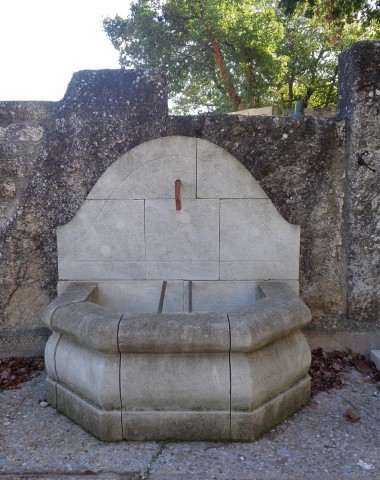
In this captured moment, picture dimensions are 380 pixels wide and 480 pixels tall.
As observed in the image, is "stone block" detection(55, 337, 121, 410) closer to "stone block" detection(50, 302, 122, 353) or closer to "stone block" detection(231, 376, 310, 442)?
"stone block" detection(50, 302, 122, 353)

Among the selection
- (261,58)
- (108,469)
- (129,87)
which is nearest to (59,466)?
(108,469)

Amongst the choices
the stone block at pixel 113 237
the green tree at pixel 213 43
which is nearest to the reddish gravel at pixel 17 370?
the stone block at pixel 113 237

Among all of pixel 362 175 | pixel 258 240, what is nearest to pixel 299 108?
pixel 362 175

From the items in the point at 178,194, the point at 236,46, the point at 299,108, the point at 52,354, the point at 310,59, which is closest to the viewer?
the point at 52,354

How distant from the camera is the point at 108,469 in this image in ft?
7.10

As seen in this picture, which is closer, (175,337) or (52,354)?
A: (175,337)

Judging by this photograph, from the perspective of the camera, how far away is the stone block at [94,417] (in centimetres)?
238

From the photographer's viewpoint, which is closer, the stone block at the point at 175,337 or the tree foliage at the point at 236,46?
the stone block at the point at 175,337

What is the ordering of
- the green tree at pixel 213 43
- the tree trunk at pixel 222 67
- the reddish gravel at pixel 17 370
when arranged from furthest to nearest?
1. the tree trunk at pixel 222 67
2. the green tree at pixel 213 43
3. the reddish gravel at pixel 17 370

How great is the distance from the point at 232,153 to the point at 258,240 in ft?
2.48

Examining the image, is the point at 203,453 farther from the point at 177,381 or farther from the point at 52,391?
the point at 52,391

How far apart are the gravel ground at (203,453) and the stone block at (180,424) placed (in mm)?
47

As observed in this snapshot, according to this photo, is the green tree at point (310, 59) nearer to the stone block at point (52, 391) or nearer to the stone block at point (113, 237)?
the stone block at point (113, 237)

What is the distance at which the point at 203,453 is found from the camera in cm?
230
